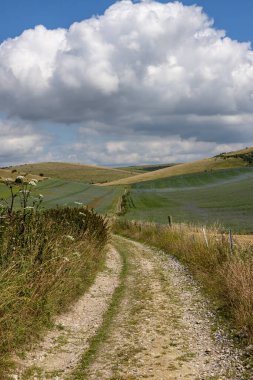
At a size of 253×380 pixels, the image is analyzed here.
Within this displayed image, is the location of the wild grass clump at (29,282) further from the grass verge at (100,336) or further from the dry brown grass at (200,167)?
the dry brown grass at (200,167)

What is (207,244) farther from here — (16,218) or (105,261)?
(16,218)

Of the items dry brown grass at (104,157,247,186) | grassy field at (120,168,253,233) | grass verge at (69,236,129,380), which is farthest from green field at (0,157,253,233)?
dry brown grass at (104,157,247,186)

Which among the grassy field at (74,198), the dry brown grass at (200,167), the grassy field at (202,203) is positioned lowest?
the grassy field at (202,203)

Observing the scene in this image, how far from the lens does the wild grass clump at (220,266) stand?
1054 centimetres

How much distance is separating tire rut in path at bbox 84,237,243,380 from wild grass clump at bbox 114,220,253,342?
1.83 ft

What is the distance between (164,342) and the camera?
9836 millimetres

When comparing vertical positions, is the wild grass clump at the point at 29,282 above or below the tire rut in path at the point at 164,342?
above

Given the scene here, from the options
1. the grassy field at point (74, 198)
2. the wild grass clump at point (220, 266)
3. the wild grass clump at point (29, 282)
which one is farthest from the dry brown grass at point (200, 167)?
the wild grass clump at point (29, 282)

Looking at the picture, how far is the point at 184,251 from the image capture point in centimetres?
2297

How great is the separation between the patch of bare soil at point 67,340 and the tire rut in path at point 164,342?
1.76 ft

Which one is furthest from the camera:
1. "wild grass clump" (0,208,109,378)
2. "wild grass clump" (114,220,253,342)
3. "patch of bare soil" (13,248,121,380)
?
"wild grass clump" (114,220,253,342)

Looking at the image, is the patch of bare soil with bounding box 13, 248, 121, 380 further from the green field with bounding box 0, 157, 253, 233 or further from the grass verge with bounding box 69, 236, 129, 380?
the green field with bounding box 0, 157, 253, 233

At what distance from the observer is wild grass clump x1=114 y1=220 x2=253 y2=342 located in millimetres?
10539

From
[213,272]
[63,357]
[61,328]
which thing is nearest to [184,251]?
[213,272]
